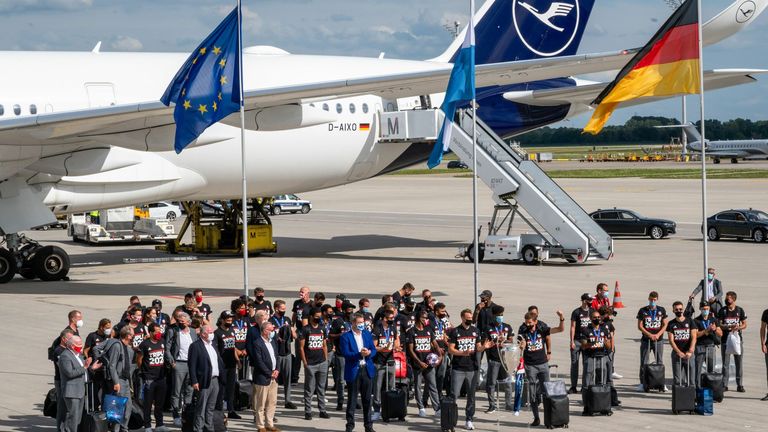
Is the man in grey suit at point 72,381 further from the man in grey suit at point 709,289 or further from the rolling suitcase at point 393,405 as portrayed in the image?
the man in grey suit at point 709,289

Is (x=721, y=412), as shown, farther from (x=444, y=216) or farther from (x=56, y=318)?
(x=444, y=216)

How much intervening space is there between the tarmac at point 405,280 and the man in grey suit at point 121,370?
59.8 inches

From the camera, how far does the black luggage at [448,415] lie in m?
14.9

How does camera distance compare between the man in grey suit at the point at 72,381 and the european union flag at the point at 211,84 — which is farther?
the european union flag at the point at 211,84

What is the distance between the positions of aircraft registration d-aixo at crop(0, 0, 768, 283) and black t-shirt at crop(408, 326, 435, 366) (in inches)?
382

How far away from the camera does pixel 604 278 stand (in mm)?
30562

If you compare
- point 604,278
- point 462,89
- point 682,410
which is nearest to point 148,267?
point 604,278

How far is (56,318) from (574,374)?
40.3ft

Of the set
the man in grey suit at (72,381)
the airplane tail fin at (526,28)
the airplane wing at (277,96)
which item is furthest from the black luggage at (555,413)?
the airplane tail fin at (526,28)

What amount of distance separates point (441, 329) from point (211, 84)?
24.7 feet

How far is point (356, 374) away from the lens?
15203mm

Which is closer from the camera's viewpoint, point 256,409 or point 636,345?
point 256,409

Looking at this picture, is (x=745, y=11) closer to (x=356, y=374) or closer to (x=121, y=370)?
(x=356, y=374)

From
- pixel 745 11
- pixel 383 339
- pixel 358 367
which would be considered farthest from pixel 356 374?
pixel 745 11
